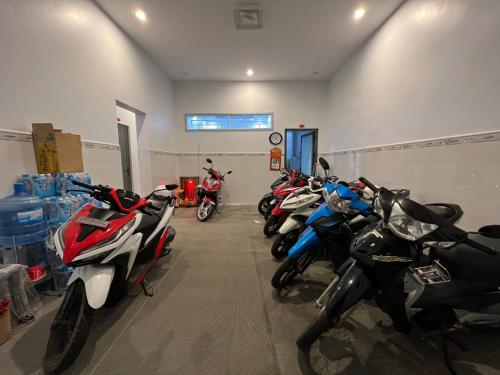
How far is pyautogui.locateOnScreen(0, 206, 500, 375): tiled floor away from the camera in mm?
1149

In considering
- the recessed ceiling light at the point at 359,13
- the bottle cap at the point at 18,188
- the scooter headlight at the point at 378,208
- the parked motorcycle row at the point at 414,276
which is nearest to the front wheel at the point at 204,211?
the bottle cap at the point at 18,188

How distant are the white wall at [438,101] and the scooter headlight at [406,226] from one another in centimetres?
141

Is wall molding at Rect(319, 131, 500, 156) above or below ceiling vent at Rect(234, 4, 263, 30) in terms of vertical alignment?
below

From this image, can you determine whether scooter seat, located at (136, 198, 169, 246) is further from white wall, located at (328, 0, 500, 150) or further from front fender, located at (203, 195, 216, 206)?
white wall, located at (328, 0, 500, 150)

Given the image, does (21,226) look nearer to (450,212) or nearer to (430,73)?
(450,212)

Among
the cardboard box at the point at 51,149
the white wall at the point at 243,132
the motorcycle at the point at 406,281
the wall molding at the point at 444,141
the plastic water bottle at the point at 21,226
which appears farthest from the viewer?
the white wall at the point at 243,132

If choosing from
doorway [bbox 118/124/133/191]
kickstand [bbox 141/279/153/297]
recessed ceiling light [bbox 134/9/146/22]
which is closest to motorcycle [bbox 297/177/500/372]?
kickstand [bbox 141/279/153/297]

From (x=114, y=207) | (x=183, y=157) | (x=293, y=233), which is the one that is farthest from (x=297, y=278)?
(x=183, y=157)

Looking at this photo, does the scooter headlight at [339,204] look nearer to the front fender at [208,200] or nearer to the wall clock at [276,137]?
the front fender at [208,200]

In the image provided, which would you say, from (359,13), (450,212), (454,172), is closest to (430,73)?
(454,172)

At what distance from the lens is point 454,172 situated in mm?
1943

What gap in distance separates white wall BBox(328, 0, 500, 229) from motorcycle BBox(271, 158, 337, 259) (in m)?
1.19

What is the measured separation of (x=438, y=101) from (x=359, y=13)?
1667mm

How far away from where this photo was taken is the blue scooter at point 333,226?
1.46 meters
